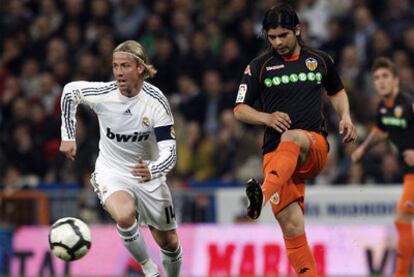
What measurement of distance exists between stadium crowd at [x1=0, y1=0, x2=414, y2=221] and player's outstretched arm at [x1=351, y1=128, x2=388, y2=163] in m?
3.31

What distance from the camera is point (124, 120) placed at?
11.3 meters

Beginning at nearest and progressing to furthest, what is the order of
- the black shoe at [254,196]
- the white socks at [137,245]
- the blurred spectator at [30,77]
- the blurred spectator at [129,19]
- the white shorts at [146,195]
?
the black shoe at [254,196] < the white socks at [137,245] < the white shorts at [146,195] < the blurred spectator at [30,77] < the blurred spectator at [129,19]

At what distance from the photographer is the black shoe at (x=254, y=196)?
9.93 meters

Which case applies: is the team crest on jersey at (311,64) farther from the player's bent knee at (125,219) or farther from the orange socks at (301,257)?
the player's bent knee at (125,219)

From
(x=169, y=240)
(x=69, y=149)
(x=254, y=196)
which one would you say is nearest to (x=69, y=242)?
(x=69, y=149)

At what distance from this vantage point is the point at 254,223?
16.9m

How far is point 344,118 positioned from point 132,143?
2.06m

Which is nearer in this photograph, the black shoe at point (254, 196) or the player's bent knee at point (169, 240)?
the black shoe at point (254, 196)

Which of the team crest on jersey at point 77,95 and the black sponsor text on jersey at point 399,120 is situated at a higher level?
the team crest on jersey at point 77,95

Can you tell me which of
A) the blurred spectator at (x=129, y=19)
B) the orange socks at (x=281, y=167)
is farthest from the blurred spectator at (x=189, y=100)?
the orange socks at (x=281, y=167)

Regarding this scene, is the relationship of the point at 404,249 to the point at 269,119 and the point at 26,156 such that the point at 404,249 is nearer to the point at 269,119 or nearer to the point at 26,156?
the point at 269,119

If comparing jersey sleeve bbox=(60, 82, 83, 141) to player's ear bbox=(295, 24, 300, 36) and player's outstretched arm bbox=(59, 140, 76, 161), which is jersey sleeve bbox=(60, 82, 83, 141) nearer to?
player's outstretched arm bbox=(59, 140, 76, 161)

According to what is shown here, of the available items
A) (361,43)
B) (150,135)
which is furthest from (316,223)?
(150,135)

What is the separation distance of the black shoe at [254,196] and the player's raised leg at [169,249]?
176cm
